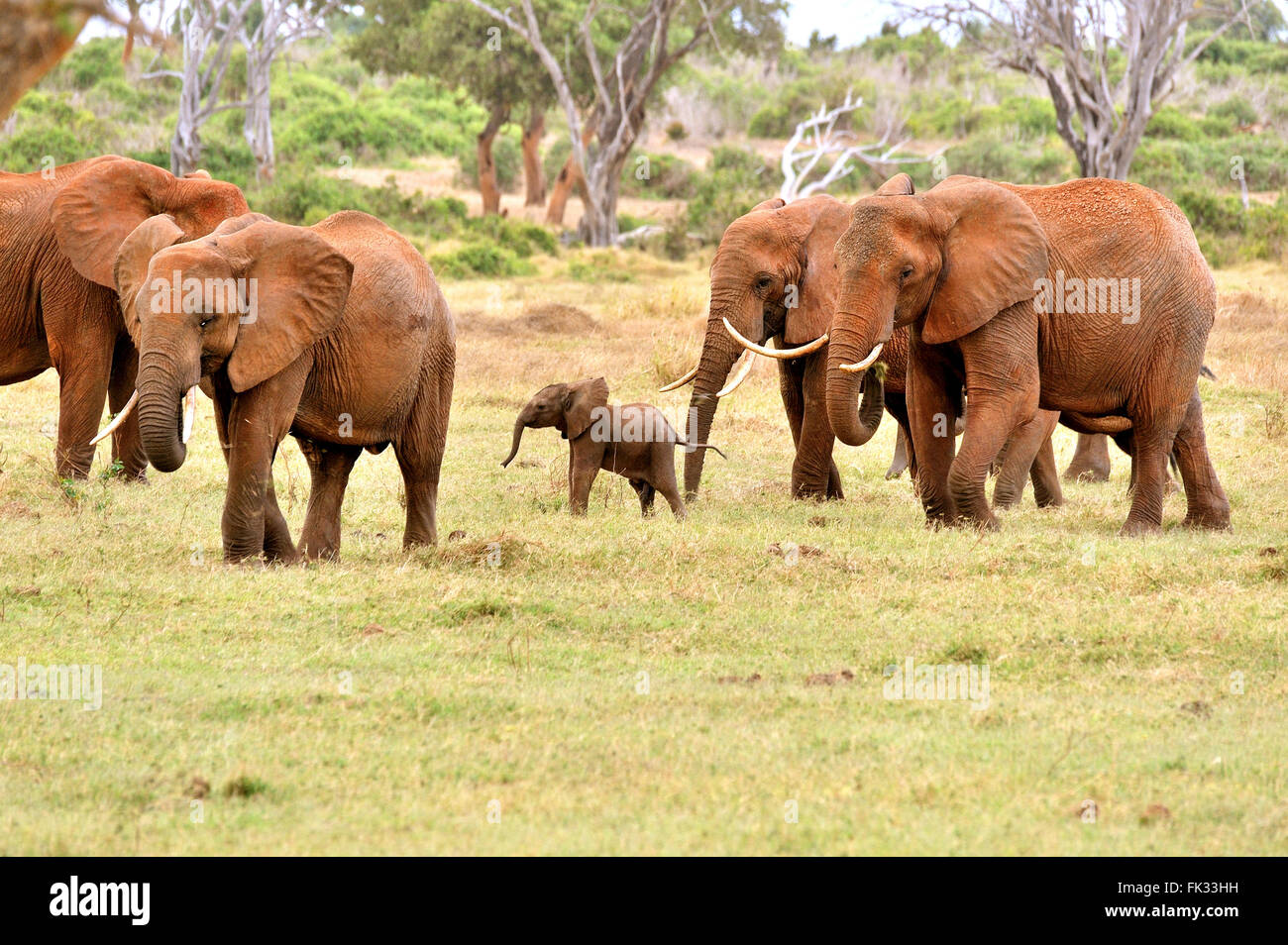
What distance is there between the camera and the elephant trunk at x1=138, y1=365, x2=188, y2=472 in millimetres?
7375

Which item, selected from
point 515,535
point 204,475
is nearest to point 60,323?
point 204,475

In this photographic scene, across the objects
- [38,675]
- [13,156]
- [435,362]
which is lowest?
[13,156]

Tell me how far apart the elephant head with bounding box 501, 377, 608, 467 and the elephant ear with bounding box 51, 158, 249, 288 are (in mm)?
2331

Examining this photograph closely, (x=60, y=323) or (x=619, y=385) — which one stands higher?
Answer: (x=60, y=323)

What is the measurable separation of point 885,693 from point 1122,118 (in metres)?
25.2

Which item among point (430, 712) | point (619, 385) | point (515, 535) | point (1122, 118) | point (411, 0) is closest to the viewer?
point (430, 712)

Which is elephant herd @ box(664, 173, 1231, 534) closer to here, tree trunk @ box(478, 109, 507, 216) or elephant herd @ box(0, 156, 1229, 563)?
elephant herd @ box(0, 156, 1229, 563)

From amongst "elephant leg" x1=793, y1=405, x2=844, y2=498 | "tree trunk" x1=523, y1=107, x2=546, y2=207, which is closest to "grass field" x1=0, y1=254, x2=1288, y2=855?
"elephant leg" x1=793, y1=405, x2=844, y2=498

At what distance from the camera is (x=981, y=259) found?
9383 mm

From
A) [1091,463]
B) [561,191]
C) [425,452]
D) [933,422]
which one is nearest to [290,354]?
[425,452]

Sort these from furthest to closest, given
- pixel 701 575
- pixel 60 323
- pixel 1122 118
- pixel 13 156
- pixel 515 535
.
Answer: pixel 13 156 → pixel 1122 118 → pixel 60 323 → pixel 515 535 → pixel 701 575

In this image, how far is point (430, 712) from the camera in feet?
20.0

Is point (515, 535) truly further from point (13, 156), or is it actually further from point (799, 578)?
point (13, 156)

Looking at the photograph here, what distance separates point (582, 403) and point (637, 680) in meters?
4.22
